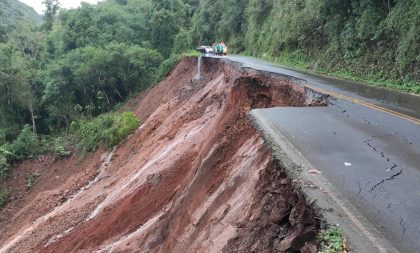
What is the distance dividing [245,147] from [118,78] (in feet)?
91.0

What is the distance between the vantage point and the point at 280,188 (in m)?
5.72

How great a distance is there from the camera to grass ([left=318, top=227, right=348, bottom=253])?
13.6 feet

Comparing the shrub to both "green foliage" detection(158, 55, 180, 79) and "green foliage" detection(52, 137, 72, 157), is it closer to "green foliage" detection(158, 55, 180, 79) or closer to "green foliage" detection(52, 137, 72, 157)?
"green foliage" detection(52, 137, 72, 157)

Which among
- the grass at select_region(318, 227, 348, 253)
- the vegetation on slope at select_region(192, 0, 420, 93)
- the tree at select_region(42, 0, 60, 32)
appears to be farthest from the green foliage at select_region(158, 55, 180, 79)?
the tree at select_region(42, 0, 60, 32)

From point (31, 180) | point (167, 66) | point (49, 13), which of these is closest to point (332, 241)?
point (31, 180)

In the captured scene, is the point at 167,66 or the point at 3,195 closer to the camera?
the point at 3,195

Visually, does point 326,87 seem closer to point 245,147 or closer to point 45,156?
point 245,147

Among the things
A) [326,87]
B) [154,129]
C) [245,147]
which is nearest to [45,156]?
[154,129]

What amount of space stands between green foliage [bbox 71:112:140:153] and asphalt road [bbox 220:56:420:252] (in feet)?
48.3

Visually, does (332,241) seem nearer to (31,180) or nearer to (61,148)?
(31,180)

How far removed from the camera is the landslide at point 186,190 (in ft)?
18.7

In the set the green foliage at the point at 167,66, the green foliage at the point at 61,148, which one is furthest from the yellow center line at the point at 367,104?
the green foliage at the point at 61,148

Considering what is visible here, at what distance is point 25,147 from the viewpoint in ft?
98.8

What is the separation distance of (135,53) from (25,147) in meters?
10.9
